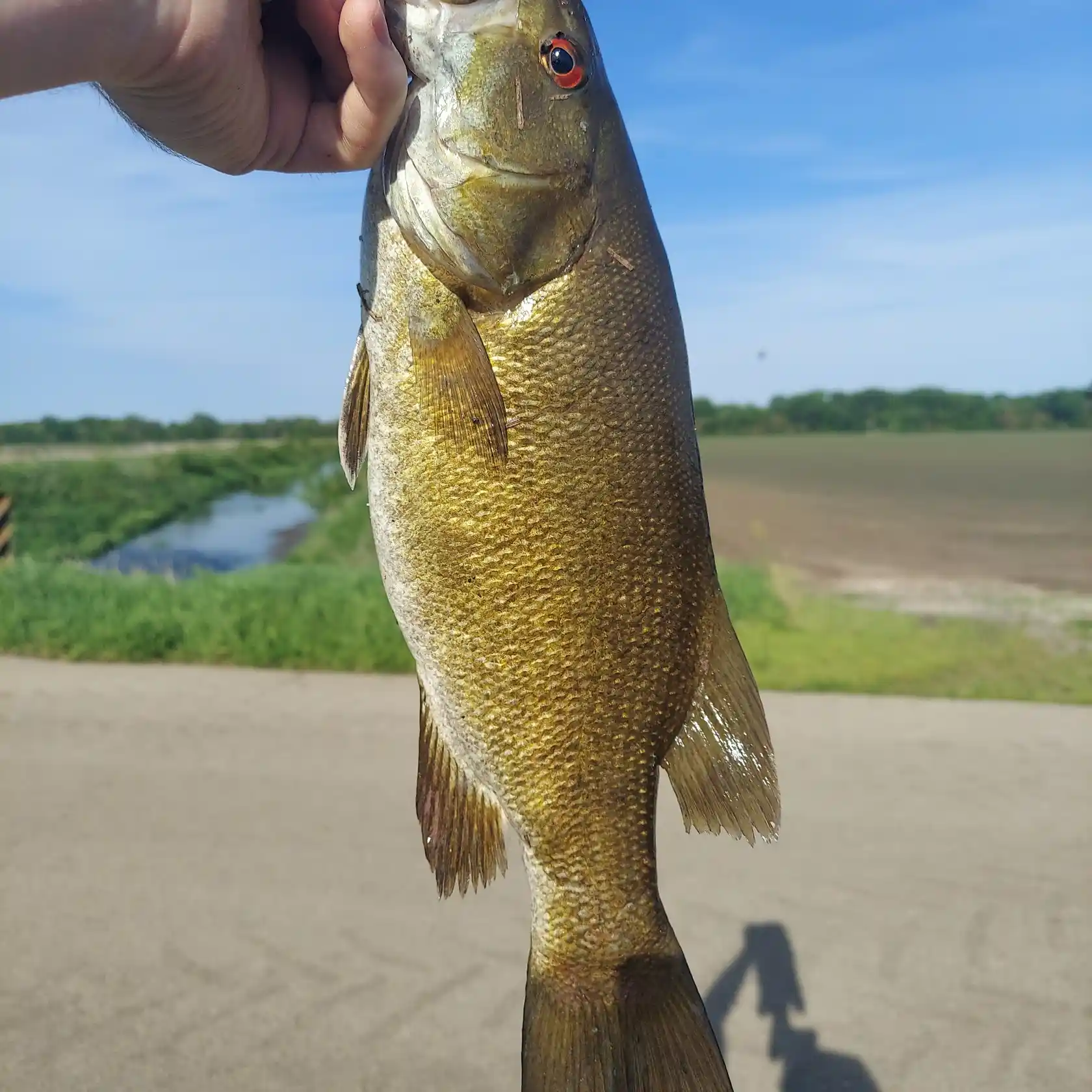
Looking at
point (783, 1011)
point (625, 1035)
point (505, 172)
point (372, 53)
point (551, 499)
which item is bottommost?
point (783, 1011)

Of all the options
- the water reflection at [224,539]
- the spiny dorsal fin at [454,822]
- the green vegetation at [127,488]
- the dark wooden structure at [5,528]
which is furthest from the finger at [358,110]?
the green vegetation at [127,488]

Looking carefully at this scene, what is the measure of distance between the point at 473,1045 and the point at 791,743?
12.3 ft

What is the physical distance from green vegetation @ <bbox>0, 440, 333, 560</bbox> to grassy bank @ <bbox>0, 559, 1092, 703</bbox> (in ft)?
38.2

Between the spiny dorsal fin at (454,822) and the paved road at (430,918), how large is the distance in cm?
250

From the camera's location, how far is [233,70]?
1543mm

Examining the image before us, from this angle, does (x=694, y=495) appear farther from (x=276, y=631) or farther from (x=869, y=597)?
(x=869, y=597)

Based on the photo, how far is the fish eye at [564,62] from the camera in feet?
5.13

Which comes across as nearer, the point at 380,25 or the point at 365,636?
the point at 380,25

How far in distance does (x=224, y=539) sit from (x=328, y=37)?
28.4 metres

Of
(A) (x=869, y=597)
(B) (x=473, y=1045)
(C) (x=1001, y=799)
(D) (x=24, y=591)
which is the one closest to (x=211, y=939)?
(B) (x=473, y=1045)

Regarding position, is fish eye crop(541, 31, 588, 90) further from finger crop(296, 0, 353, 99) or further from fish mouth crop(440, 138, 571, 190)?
finger crop(296, 0, 353, 99)

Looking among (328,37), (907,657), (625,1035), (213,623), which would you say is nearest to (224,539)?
(213,623)

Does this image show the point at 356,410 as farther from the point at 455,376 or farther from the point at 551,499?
the point at 551,499

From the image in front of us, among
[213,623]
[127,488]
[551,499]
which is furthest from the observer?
[127,488]
